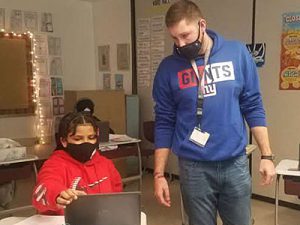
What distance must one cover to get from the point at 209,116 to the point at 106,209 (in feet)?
1.75

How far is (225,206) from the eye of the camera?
62.1 inches

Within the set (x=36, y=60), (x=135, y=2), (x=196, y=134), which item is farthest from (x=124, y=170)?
(x=196, y=134)

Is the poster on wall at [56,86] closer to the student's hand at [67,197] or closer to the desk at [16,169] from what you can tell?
the desk at [16,169]

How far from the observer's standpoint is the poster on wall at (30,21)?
17.1 ft

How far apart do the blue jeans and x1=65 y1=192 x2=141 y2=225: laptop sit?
0.34m

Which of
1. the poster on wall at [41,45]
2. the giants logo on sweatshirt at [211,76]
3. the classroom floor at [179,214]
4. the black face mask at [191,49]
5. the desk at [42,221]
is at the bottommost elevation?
the classroom floor at [179,214]

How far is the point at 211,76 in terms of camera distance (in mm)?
1508

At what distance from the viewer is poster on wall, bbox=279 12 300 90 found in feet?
11.8

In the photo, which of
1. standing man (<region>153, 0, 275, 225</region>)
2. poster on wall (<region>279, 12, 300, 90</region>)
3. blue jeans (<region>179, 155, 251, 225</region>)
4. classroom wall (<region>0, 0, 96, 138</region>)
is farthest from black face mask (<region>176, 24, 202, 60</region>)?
classroom wall (<region>0, 0, 96, 138</region>)

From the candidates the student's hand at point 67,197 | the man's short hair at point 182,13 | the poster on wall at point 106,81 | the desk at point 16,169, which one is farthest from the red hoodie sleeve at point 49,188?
the poster on wall at point 106,81

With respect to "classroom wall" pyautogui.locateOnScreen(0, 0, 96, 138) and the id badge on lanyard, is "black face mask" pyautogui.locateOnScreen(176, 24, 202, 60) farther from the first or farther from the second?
"classroom wall" pyautogui.locateOnScreen(0, 0, 96, 138)

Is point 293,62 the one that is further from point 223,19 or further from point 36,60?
point 36,60

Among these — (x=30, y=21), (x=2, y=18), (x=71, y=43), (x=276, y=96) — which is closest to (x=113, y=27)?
(x=71, y=43)

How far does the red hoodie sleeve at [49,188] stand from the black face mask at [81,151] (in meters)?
0.08
